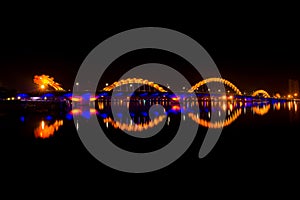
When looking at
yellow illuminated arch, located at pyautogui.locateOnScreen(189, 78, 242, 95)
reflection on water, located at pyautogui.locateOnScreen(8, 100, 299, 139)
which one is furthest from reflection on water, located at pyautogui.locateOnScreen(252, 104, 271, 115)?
yellow illuminated arch, located at pyautogui.locateOnScreen(189, 78, 242, 95)

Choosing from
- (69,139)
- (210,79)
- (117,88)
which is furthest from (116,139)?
(210,79)

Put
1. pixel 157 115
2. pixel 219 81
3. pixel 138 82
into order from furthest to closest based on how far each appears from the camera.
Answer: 1. pixel 219 81
2. pixel 138 82
3. pixel 157 115

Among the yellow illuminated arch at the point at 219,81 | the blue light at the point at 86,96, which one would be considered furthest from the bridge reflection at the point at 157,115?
the yellow illuminated arch at the point at 219,81

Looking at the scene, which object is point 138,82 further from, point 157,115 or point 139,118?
point 139,118

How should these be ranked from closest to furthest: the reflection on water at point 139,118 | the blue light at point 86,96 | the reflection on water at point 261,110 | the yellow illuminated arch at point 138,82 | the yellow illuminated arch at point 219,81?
the reflection on water at point 139,118
the reflection on water at point 261,110
the blue light at point 86,96
the yellow illuminated arch at point 138,82
the yellow illuminated arch at point 219,81

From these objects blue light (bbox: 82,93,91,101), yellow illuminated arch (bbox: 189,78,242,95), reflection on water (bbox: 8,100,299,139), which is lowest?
reflection on water (bbox: 8,100,299,139)

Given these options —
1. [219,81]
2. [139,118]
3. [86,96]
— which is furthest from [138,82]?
[139,118]

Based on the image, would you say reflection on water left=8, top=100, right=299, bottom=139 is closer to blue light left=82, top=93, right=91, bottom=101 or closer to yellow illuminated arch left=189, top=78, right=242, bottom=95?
blue light left=82, top=93, right=91, bottom=101

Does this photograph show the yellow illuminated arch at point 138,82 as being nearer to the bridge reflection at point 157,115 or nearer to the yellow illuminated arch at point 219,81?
the yellow illuminated arch at point 219,81

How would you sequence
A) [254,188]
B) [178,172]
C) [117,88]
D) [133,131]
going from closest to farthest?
[254,188]
[178,172]
[133,131]
[117,88]

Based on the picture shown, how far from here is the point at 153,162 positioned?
7508 mm

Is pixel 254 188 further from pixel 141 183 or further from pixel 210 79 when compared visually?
pixel 210 79

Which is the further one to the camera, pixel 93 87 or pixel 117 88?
pixel 117 88

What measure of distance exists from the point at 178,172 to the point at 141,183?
0.98 m
